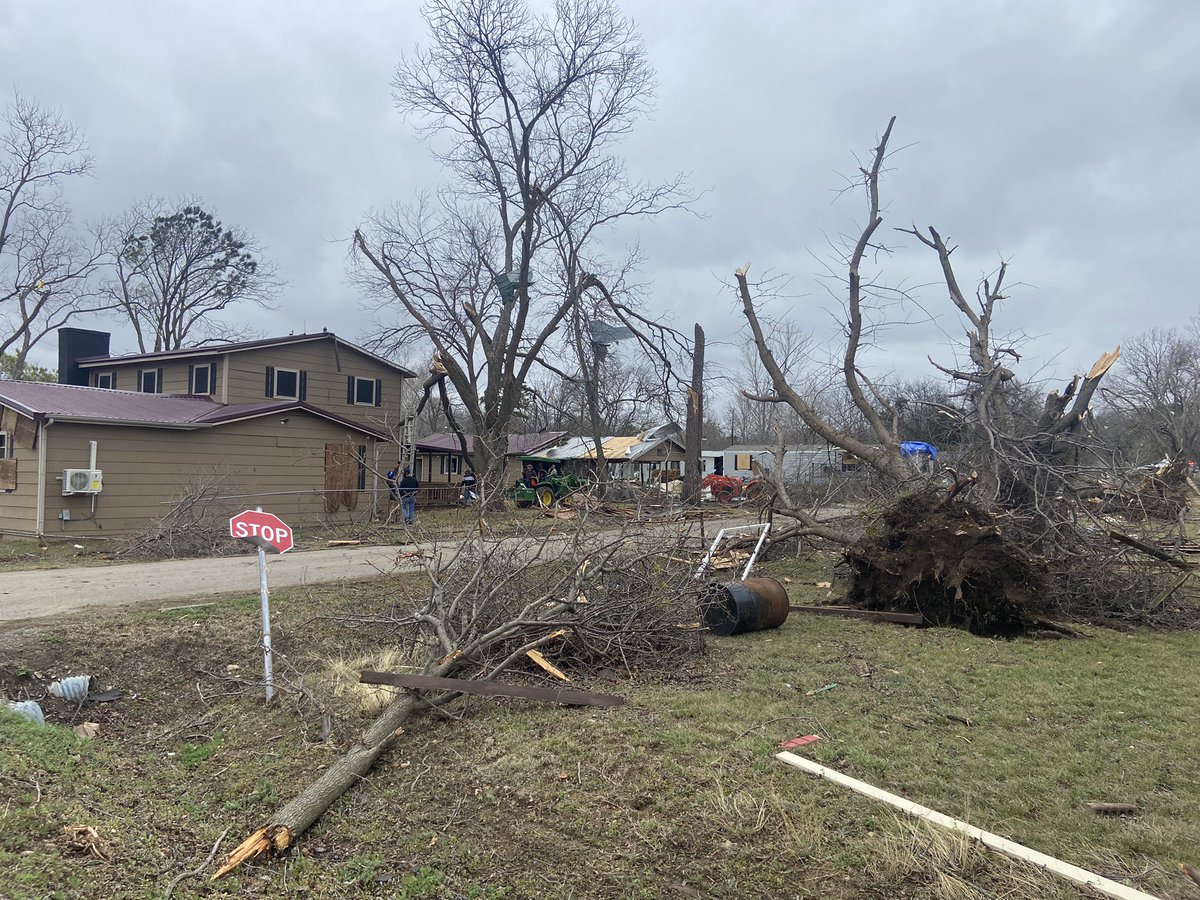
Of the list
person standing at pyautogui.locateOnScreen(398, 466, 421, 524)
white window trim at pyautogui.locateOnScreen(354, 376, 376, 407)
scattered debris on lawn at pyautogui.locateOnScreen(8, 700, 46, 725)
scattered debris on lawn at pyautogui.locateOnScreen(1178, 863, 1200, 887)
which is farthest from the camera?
white window trim at pyautogui.locateOnScreen(354, 376, 376, 407)

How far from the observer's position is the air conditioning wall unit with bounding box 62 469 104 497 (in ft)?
51.8

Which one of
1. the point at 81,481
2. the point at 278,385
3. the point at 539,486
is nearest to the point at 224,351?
the point at 278,385

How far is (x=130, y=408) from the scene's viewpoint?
59.2 ft

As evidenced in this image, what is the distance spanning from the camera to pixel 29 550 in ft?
47.1

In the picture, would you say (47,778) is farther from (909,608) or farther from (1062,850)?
(909,608)

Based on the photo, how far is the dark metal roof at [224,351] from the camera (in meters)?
21.3

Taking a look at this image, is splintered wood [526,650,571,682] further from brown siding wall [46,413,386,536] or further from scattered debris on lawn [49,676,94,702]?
brown siding wall [46,413,386,536]

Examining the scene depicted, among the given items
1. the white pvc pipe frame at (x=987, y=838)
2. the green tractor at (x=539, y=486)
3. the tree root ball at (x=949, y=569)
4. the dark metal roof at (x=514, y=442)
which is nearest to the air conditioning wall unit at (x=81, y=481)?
the green tractor at (x=539, y=486)

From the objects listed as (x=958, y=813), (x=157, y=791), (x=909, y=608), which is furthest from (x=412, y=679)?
(x=909, y=608)

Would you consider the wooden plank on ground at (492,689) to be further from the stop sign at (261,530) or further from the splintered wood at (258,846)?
the splintered wood at (258,846)

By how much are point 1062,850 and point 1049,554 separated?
6498 mm

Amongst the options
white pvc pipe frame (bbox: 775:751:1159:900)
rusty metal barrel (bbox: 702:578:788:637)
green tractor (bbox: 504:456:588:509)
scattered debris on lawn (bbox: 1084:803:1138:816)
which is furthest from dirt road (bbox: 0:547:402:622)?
green tractor (bbox: 504:456:588:509)

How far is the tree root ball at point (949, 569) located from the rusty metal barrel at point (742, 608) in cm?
160

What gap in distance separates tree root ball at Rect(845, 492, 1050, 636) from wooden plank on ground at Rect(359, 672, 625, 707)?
4577 mm
